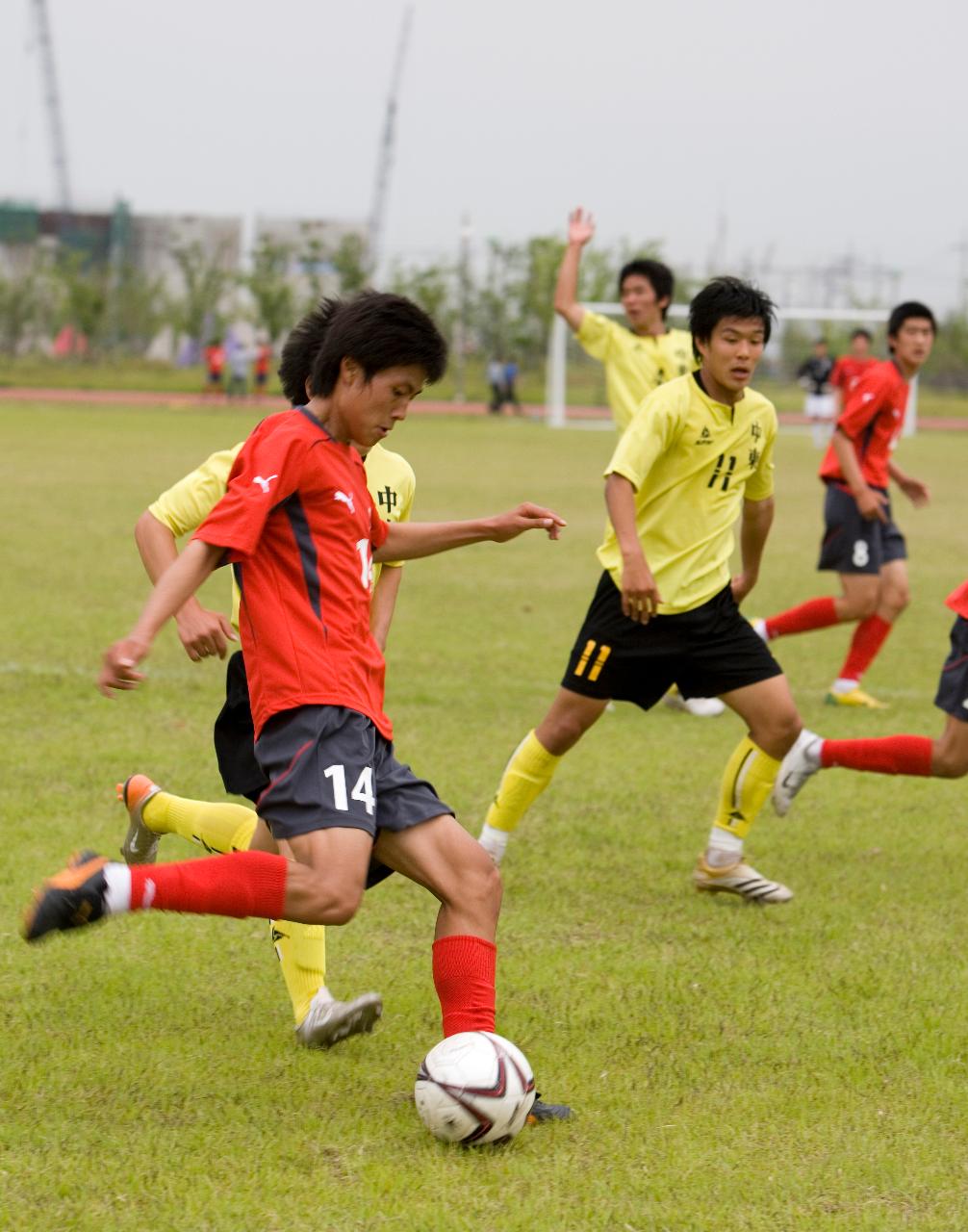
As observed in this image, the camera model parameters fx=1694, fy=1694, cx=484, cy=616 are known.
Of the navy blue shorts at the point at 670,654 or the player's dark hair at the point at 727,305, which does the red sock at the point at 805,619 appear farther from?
the player's dark hair at the point at 727,305

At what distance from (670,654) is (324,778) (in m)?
2.15

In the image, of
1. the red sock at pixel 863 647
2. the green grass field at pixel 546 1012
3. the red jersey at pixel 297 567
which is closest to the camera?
the green grass field at pixel 546 1012

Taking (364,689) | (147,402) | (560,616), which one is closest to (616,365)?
(560,616)

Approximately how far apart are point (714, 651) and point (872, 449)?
369 centimetres

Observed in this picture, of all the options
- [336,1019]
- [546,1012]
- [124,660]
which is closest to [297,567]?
[124,660]

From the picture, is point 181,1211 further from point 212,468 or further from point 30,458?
point 30,458

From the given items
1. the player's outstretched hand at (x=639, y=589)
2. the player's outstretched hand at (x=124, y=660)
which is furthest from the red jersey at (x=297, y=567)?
the player's outstretched hand at (x=639, y=589)

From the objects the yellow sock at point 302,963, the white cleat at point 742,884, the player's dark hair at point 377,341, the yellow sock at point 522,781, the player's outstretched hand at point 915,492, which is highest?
the player's dark hair at point 377,341

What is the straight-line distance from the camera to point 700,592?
18.0 ft

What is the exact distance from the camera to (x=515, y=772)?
5672mm

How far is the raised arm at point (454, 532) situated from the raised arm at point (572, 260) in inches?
151

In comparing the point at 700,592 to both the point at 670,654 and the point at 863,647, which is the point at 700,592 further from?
the point at 863,647

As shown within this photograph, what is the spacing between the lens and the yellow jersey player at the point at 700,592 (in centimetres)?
537

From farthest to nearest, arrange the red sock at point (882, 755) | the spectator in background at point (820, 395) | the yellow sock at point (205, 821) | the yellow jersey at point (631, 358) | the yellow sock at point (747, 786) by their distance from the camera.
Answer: the spectator in background at point (820, 395), the yellow jersey at point (631, 358), the red sock at point (882, 755), the yellow sock at point (747, 786), the yellow sock at point (205, 821)
